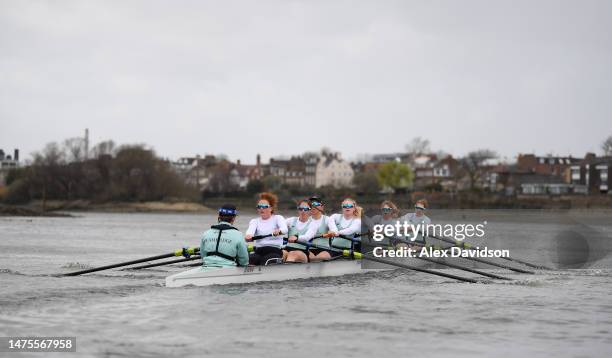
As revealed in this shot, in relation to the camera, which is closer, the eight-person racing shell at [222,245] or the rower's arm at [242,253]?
the eight-person racing shell at [222,245]

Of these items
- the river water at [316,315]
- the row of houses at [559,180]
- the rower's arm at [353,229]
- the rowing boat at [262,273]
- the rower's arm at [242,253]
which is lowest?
the river water at [316,315]

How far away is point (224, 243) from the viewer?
15945 millimetres

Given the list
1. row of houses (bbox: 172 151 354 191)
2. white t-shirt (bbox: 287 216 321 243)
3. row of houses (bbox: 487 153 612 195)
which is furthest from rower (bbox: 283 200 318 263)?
row of houses (bbox: 172 151 354 191)

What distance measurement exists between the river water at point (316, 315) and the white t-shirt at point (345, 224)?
106cm

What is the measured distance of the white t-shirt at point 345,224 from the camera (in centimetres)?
1938

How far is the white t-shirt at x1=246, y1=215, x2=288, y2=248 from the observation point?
1778 centimetres

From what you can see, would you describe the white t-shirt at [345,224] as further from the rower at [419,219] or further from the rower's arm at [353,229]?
the rower at [419,219]

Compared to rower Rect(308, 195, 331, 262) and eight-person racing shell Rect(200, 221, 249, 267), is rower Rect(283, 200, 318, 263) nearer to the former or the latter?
rower Rect(308, 195, 331, 262)

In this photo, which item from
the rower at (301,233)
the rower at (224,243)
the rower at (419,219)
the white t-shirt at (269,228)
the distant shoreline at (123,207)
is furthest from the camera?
the distant shoreline at (123,207)

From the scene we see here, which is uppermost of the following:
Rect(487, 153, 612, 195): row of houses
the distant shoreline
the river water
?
Rect(487, 153, 612, 195): row of houses

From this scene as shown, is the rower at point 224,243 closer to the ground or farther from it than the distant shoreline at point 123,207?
farther from it

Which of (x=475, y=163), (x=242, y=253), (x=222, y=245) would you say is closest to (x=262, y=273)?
(x=242, y=253)

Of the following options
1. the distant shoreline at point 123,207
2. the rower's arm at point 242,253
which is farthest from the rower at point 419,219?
the distant shoreline at point 123,207

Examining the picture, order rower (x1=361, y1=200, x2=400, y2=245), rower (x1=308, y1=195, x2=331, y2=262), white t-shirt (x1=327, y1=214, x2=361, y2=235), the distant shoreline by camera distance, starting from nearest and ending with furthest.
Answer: rower (x1=308, y1=195, x2=331, y2=262), white t-shirt (x1=327, y1=214, x2=361, y2=235), rower (x1=361, y1=200, x2=400, y2=245), the distant shoreline
